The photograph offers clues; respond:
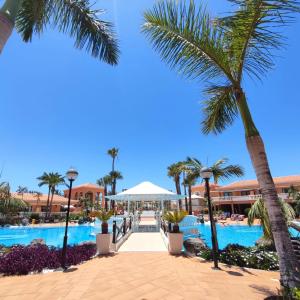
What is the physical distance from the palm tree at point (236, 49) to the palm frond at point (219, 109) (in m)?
0.10

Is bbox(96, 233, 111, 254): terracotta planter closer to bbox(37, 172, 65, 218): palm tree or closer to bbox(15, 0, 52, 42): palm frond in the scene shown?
bbox(15, 0, 52, 42): palm frond

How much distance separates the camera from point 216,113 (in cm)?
652

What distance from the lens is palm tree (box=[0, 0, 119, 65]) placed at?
5285 millimetres

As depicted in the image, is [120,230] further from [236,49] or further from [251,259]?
[236,49]

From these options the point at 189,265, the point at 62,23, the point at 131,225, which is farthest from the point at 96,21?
the point at 131,225

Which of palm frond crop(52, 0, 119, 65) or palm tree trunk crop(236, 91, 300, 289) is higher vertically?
palm frond crop(52, 0, 119, 65)

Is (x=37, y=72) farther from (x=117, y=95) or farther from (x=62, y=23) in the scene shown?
(x=62, y=23)

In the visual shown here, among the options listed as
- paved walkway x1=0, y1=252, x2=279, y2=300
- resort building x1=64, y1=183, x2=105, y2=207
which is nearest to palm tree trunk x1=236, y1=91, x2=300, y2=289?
paved walkway x1=0, y1=252, x2=279, y2=300

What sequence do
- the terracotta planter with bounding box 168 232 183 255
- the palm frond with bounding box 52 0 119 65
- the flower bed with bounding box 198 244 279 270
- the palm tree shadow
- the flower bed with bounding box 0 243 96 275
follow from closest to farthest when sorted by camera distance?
the palm tree shadow < the palm frond with bounding box 52 0 119 65 < the flower bed with bounding box 0 243 96 275 < the flower bed with bounding box 198 244 279 270 < the terracotta planter with bounding box 168 232 183 255

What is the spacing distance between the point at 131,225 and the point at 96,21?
15.1 metres

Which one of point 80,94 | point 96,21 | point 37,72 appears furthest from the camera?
point 80,94

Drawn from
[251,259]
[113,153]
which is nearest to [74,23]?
A: [251,259]

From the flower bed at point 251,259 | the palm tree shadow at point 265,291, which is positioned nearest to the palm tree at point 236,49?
the palm tree shadow at point 265,291

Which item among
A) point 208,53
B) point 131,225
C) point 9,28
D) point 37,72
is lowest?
point 131,225
